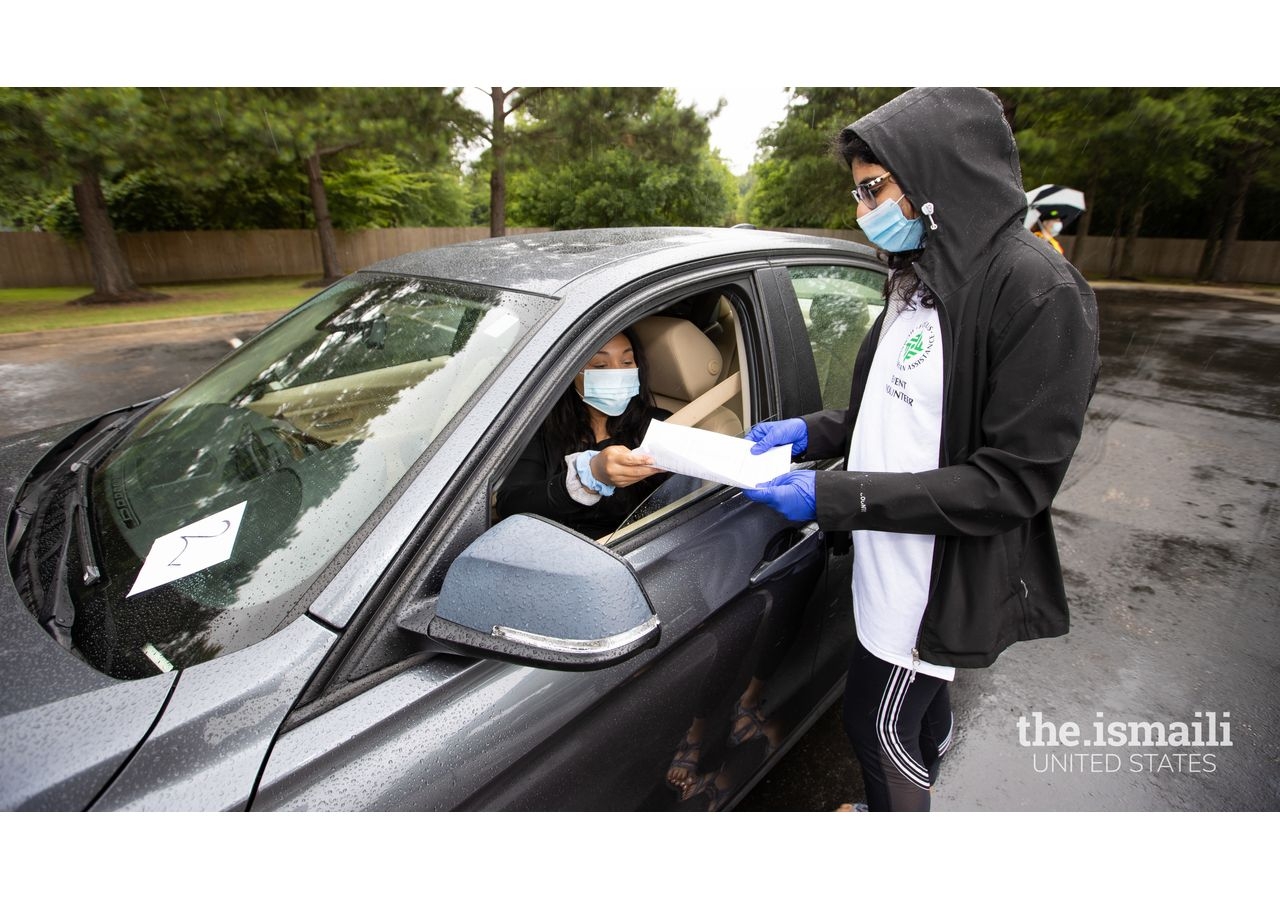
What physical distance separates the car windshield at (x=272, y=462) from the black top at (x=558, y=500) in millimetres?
410

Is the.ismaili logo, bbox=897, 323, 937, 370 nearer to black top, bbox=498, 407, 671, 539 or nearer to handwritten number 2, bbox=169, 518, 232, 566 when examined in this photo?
black top, bbox=498, 407, 671, 539

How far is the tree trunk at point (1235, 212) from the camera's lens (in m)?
20.7

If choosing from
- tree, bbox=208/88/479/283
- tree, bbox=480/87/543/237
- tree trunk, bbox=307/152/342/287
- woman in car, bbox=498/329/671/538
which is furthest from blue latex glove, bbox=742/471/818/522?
tree trunk, bbox=307/152/342/287

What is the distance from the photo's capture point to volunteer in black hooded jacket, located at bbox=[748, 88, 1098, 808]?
1.22m

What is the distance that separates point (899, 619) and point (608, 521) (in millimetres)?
789

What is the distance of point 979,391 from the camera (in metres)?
1.31

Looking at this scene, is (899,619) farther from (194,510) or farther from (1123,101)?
(1123,101)

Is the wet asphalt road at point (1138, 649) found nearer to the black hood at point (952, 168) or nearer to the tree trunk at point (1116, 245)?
the black hood at point (952, 168)

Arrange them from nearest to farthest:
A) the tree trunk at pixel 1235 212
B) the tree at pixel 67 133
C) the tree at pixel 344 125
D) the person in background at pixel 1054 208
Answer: the person in background at pixel 1054 208
the tree at pixel 67 133
the tree at pixel 344 125
the tree trunk at pixel 1235 212

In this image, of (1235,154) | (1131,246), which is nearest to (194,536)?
(1235,154)

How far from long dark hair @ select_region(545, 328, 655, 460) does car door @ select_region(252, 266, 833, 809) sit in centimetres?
35

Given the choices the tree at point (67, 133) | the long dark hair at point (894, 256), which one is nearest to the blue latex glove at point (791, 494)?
the long dark hair at point (894, 256)

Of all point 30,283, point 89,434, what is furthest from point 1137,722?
point 30,283

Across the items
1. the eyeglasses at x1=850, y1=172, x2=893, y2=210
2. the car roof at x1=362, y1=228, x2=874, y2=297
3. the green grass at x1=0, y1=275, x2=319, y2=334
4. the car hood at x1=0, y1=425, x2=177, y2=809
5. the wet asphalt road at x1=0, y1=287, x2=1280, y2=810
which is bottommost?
the wet asphalt road at x1=0, y1=287, x2=1280, y2=810
